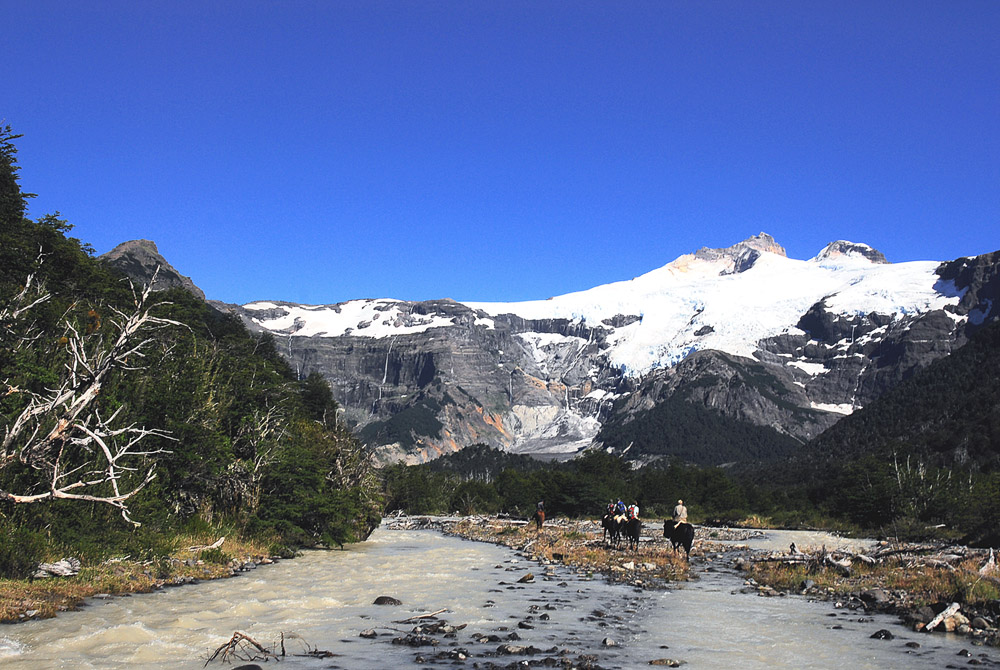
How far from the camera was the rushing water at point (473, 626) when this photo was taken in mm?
15891

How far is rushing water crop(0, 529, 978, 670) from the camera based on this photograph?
1589 centimetres

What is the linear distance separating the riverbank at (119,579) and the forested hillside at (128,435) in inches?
36.1

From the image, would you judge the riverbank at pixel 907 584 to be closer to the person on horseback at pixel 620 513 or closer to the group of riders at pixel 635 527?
the group of riders at pixel 635 527

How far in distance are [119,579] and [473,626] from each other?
1264cm

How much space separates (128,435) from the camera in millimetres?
32281

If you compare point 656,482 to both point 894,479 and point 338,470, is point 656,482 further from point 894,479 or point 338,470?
point 338,470

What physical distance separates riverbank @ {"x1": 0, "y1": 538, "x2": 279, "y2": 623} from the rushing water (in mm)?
644

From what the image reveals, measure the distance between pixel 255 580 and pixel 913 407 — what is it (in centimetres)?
19398

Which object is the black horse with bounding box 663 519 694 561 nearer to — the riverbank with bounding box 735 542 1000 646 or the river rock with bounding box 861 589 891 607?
the riverbank with bounding box 735 542 1000 646

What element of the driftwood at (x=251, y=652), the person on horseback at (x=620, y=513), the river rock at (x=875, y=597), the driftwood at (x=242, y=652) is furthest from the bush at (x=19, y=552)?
the person on horseback at (x=620, y=513)

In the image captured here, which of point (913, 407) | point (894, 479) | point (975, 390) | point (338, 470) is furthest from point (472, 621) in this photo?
point (913, 407)

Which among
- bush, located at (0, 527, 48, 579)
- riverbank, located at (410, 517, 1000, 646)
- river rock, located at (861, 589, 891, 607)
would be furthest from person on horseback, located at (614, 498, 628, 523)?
bush, located at (0, 527, 48, 579)

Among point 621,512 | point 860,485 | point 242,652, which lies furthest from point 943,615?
point 860,485

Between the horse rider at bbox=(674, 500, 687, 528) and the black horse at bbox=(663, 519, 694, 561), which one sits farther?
the black horse at bbox=(663, 519, 694, 561)
